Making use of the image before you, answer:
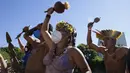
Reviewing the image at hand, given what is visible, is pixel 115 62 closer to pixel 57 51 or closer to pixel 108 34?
pixel 108 34

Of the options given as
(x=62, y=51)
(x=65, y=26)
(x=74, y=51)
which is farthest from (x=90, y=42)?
(x=74, y=51)

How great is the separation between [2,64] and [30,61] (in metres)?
0.86

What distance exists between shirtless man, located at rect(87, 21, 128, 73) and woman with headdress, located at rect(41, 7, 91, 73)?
8.01 feet

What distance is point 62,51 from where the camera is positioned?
14.8ft

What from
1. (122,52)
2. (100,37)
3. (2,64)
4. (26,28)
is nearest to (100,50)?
(100,37)

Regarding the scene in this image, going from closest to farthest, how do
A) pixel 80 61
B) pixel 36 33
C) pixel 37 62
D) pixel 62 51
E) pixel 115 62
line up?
pixel 80 61
pixel 62 51
pixel 37 62
pixel 36 33
pixel 115 62

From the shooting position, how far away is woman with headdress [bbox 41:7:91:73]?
166 inches

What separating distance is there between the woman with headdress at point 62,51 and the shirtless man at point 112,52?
2441 millimetres

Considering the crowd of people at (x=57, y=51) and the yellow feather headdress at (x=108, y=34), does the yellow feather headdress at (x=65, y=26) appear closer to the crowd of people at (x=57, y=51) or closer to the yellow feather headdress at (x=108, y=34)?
the crowd of people at (x=57, y=51)

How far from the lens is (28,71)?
5.41 m

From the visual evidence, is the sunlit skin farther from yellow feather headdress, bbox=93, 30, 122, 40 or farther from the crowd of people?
yellow feather headdress, bbox=93, 30, 122, 40

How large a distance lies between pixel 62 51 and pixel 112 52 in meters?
2.93

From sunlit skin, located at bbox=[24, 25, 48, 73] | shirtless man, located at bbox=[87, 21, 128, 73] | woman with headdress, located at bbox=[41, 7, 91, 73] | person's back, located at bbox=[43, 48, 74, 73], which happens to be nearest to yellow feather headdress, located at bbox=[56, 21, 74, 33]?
woman with headdress, located at bbox=[41, 7, 91, 73]

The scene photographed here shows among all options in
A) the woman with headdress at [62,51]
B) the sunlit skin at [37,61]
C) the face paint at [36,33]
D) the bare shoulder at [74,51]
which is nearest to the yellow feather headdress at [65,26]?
the woman with headdress at [62,51]
